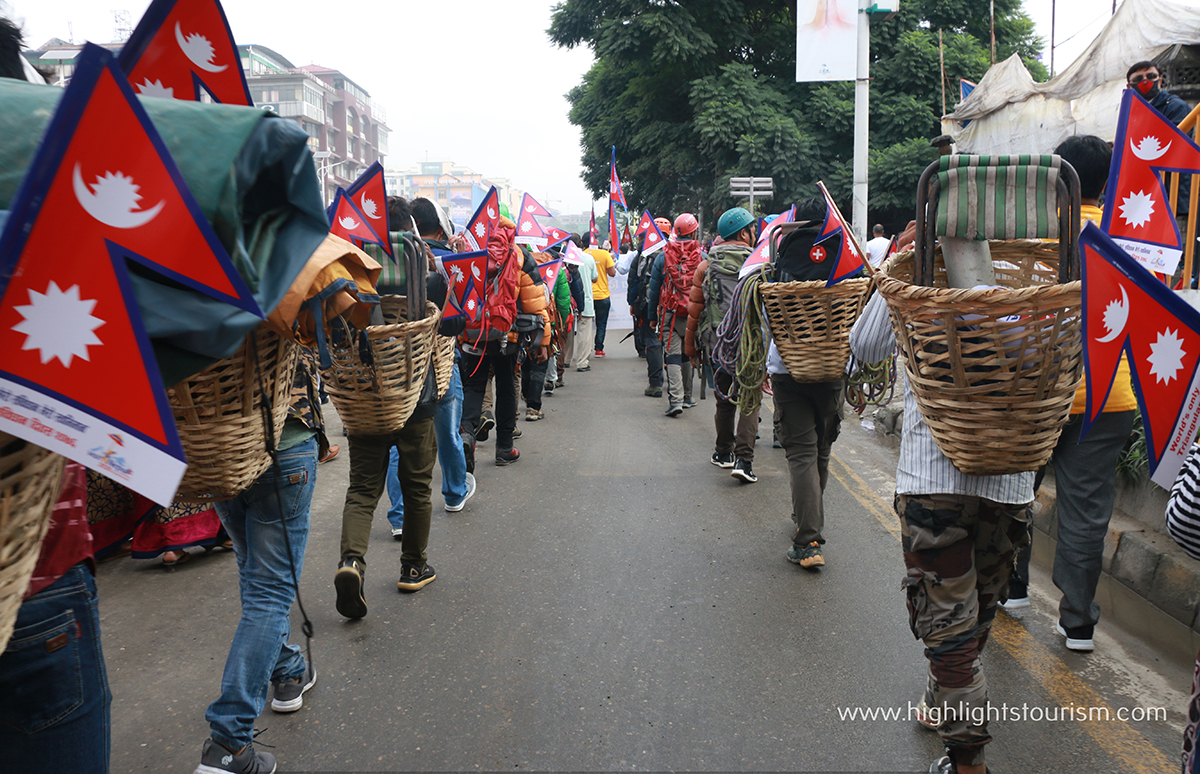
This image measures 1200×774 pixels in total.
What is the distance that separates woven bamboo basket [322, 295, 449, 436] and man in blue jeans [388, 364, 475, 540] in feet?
4.51

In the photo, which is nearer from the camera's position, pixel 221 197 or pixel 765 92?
pixel 221 197

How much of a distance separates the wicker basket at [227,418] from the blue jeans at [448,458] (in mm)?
2732

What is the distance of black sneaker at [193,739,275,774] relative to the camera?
262 centimetres

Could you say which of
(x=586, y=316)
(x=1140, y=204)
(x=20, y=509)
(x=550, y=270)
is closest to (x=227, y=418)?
(x=20, y=509)

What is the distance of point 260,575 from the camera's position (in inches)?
111

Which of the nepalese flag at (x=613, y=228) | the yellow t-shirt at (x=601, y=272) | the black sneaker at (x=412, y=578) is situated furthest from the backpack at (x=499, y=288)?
the nepalese flag at (x=613, y=228)

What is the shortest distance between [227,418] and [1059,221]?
2331 millimetres

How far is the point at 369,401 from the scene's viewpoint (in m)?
3.53

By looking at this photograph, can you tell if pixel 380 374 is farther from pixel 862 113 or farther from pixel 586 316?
pixel 862 113

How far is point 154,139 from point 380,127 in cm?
13605

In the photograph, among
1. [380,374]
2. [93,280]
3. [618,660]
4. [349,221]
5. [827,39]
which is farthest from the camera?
[827,39]

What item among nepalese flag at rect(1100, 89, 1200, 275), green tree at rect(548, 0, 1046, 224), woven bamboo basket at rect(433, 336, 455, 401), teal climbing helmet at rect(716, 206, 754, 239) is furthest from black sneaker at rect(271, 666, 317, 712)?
green tree at rect(548, 0, 1046, 224)

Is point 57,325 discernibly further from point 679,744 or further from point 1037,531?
point 1037,531

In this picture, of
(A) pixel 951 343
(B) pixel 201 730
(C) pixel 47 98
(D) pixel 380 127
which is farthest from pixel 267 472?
(D) pixel 380 127
